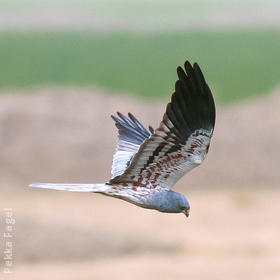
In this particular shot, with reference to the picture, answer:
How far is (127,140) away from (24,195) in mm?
12774

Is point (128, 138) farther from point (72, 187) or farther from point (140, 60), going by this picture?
point (140, 60)

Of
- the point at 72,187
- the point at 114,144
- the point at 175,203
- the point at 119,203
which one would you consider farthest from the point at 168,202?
the point at 114,144

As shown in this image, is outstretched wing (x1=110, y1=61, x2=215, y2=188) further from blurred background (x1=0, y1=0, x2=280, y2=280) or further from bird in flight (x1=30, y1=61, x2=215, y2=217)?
blurred background (x1=0, y1=0, x2=280, y2=280)

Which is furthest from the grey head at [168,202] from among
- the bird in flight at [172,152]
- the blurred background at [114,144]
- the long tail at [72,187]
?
the blurred background at [114,144]

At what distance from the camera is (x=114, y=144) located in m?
23.6

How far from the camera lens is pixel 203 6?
174ft

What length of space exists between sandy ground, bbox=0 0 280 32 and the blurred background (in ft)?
1.47

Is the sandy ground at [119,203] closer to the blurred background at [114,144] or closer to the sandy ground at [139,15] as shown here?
the blurred background at [114,144]

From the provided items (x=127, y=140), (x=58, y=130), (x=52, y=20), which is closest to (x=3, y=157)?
(x=58, y=130)

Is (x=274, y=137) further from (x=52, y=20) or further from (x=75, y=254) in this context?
(x=52, y=20)

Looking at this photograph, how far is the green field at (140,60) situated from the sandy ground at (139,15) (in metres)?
3.28

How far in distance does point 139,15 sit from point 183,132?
127ft

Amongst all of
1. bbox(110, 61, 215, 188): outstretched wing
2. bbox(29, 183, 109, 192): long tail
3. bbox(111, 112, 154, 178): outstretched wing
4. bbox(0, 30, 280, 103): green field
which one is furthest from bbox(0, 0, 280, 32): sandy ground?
bbox(110, 61, 215, 188): outstretched wing

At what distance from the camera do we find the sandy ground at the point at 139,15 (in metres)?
38.6
